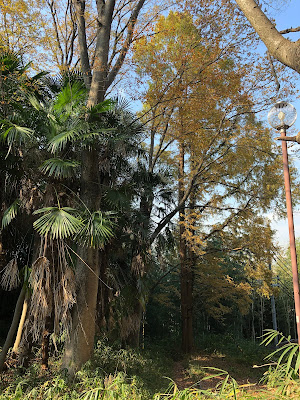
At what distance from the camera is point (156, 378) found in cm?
952

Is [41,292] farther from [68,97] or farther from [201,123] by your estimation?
[201,123]

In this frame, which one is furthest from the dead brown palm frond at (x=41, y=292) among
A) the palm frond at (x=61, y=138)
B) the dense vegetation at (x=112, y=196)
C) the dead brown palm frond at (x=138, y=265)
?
the dead brown palm frond at (x=138, y=265)

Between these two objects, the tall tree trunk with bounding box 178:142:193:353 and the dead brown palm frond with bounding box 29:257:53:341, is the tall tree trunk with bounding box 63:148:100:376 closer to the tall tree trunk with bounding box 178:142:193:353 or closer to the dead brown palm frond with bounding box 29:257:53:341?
the dead brown palm frond with bounding box 29:257:53:341

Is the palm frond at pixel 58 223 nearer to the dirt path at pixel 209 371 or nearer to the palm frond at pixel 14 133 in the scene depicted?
the palm frond at pixel 14 133

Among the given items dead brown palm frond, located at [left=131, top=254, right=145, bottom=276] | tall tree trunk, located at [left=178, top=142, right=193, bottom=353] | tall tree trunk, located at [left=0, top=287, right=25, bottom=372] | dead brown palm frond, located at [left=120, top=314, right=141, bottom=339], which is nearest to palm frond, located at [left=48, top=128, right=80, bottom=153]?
tall tree trunk, located at [left=0, top=287, right=25, bottom=372]

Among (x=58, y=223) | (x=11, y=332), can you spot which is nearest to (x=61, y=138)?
(x=58, y=223)

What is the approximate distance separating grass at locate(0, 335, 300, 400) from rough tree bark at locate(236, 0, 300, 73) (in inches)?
93.3

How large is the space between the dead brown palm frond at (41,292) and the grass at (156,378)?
1.08m

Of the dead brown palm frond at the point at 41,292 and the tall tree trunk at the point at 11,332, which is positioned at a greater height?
the dead brown palm frond at the point at 41,292

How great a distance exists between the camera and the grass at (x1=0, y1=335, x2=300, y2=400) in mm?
2073

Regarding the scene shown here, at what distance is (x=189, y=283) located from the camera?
49.9 feet

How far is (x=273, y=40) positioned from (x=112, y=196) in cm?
551

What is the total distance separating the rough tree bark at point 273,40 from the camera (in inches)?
104

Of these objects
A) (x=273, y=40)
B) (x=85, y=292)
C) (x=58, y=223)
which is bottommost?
(x=85, y=292)
